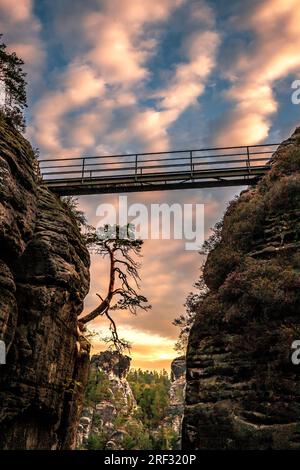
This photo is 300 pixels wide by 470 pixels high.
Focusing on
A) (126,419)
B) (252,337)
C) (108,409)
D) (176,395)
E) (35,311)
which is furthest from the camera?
(176,395)

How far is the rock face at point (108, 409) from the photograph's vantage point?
3305 inches

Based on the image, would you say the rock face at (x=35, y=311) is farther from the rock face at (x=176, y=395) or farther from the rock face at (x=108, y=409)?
the rock face at (x=176, y=395)

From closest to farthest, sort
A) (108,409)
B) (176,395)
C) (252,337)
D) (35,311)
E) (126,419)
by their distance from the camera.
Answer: (252,337)
(35,311)
(126,419)
(108,409)
(176,395)

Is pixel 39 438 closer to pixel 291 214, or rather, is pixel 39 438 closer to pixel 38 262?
Answer: pixel 38 262

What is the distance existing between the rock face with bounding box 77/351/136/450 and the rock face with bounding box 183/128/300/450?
65.7 metres

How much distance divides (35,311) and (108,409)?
94527 mm

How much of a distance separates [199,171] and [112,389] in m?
95.7

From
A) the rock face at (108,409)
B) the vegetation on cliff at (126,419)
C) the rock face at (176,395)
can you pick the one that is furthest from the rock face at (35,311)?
the rock face at (176,395)

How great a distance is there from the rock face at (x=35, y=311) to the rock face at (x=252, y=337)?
247 inches

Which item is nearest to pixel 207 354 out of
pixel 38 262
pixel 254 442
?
pixel 254 442

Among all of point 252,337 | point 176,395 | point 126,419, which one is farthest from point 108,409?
point 252,337

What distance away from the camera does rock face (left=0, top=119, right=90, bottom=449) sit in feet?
54.2

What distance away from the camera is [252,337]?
Result: 52.8ft

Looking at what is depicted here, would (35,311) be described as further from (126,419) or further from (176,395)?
(176,395)
